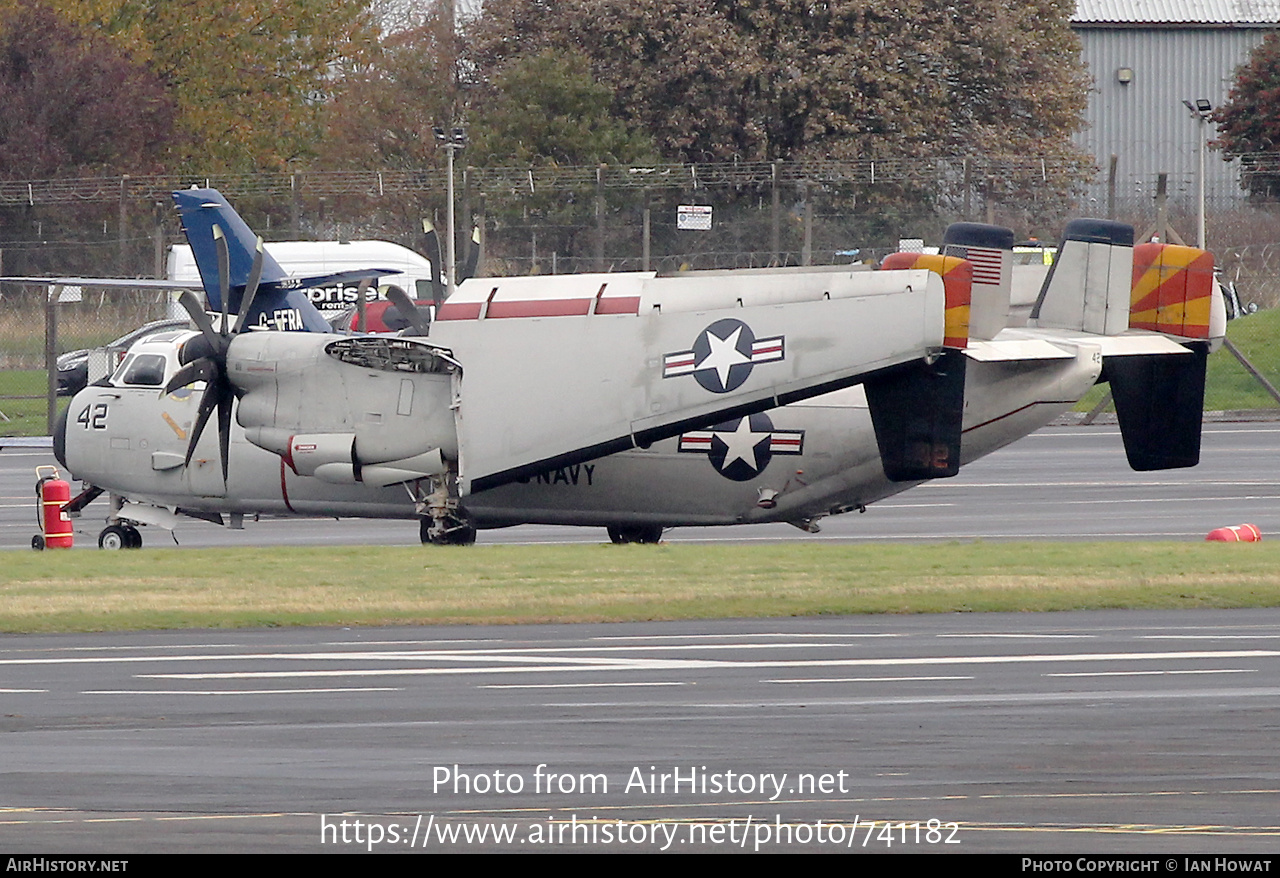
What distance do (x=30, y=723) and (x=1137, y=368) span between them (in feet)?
40.2

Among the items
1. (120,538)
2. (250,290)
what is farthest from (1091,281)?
(120,538)

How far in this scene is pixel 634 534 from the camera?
2088 centimetres

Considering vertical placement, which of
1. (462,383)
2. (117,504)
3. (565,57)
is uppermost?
(565,57)

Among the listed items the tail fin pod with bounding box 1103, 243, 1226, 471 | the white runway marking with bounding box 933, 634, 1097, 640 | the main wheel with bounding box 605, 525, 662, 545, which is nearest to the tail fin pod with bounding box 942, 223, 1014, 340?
the tail fin pod with bounding box 1103, 243, 1226, 471

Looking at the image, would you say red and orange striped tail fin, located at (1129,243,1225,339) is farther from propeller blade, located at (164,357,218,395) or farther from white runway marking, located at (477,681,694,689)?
white runway marking, located at (477,681,694,689)

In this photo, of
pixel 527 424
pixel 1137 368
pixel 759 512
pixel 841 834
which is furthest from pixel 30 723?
pixel 1137 368

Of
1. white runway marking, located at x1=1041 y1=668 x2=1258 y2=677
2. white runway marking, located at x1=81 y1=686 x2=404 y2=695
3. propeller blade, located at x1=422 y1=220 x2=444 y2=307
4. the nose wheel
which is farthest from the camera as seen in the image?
the nose wheel

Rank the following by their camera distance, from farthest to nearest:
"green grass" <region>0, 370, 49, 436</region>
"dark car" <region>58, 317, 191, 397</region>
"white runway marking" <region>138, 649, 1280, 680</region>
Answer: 1. "green grass" <region>0, 370, 49, 436</region>
2. "dark car" <region>58, 317, 191, 397</region>
3. "white runway marking" <region>138, 649, 1280, 680</region>

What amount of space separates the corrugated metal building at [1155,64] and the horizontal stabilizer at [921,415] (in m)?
52.3

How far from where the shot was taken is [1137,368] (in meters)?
19.2

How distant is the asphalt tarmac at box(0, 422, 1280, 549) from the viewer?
22.2m
